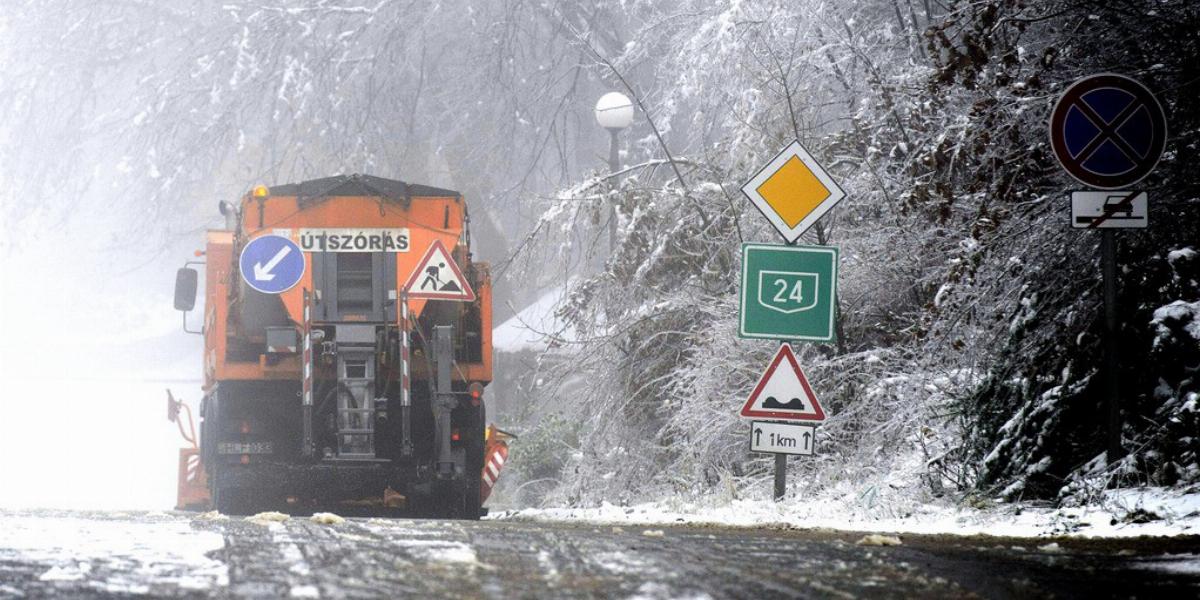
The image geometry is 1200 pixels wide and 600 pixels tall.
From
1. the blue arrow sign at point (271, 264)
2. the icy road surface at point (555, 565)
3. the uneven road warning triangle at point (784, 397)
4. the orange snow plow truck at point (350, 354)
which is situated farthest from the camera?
the orange snow plow truck at point (350, 354)

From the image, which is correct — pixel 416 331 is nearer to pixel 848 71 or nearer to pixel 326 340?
pixel 326 340

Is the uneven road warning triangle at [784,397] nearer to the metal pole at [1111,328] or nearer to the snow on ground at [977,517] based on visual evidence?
the snow on ground at [977,517]

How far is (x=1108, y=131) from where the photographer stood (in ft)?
27.5

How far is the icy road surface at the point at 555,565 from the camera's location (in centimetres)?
517

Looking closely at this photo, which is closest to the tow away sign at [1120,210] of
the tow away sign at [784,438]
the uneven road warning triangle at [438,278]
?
the tow away sign at [784,438]

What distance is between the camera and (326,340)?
13398 millimetres

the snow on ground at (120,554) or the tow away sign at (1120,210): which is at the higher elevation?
the tow away sign at (1120,210)

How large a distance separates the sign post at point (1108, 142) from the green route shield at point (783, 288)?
2.41m

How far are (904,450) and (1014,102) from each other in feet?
11.3

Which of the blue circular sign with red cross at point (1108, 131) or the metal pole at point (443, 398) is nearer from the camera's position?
the blue circular sign with red cross at point (1108, 131)

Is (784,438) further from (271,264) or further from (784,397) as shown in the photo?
(271,264)

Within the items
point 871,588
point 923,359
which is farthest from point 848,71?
point 871,588

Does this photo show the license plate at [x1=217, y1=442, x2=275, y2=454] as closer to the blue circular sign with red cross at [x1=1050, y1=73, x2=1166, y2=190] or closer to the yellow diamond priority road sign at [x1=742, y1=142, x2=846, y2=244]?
the yellow diamond priority road sign at [x1=742, y1=142, x2=846, y2=244]

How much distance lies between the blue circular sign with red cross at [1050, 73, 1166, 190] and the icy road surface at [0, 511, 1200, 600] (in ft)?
6.94
